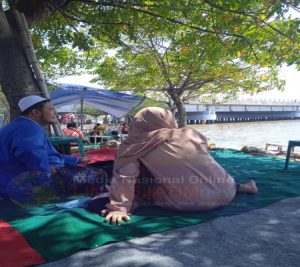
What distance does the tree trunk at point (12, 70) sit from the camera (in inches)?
186

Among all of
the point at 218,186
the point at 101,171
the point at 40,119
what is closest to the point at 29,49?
the point at 40,119

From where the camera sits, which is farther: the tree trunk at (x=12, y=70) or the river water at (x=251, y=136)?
the river water at (x=251, y=136)

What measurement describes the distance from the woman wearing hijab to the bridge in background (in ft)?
137

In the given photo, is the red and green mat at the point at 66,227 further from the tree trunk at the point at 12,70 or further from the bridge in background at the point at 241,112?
the bridge in background at the point at 241,112

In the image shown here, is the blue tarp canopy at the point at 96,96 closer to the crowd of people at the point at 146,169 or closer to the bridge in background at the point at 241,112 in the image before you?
the crowd of people at the point at 146,169

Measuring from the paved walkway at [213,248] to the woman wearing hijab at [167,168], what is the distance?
275mm

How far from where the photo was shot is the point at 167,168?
2.68 meters

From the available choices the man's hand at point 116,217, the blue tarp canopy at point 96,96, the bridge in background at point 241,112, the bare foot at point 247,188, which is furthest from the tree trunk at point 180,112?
the bridge in background at point 241,112

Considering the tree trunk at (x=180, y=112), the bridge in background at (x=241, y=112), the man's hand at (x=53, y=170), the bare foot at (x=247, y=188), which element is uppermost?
the bridge in background at (x=241, y=112)

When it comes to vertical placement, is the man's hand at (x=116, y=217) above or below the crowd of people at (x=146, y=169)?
below

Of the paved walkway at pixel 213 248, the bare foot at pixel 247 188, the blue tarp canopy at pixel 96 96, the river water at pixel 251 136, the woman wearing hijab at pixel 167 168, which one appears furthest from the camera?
the river water at pixel 251 136

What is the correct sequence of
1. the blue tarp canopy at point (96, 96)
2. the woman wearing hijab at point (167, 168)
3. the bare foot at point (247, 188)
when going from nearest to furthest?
the woman wearing hijab at point (167, 168) < the bare foot at point (247, 188) < the blue tarp canopy at point (96, 96)

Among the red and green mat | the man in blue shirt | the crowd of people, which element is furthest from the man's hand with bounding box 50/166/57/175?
the red and green mat

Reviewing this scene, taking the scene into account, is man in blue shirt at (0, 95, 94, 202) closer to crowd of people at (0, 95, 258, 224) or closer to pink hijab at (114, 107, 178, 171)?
crowd of people at (0, 95, 258, 224)
